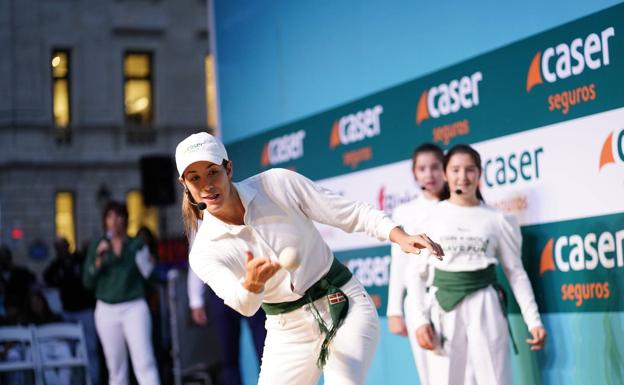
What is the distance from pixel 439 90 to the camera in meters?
7.43

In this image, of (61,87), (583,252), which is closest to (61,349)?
(583,252)

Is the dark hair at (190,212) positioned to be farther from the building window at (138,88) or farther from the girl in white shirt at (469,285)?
the building window at (138,88)

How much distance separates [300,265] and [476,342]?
5.93ft

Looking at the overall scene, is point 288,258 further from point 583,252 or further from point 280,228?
point 583,252

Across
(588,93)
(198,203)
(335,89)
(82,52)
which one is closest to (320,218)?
(198,203)

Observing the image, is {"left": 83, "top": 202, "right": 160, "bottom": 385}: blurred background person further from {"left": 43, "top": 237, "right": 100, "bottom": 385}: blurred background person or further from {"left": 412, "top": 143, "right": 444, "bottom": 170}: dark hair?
{"left": 43, "top": 237, "right": 100, "bottom": 385}: blurred background person

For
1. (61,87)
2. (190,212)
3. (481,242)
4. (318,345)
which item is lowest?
(318,345)

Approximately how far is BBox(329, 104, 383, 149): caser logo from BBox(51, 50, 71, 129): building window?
20.0 metres

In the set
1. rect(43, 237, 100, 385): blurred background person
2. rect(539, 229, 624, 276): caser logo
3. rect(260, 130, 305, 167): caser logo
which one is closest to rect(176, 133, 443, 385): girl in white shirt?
rect(539, 229, 624, 276): caser logo

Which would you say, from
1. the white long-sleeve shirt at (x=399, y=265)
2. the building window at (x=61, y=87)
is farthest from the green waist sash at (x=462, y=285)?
the building window at (x=61, y=87)

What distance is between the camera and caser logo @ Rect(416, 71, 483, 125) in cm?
706

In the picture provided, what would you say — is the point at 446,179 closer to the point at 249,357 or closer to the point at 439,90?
the point at 439,90

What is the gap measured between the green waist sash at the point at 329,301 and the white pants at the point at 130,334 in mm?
4127

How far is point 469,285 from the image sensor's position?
6.02 metres
